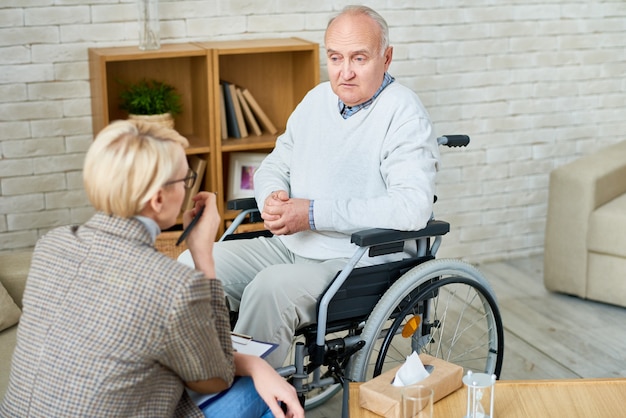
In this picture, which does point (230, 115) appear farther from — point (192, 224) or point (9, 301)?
point (192, 224)

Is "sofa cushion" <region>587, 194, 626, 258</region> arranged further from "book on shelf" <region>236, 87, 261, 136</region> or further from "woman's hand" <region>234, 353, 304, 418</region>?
"woman's hand" <region>234, 353, 304, 418</region>

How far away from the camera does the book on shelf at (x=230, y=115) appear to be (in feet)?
10.8

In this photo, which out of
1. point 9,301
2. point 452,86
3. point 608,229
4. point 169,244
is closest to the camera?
point 9,301

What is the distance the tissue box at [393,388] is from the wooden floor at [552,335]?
0.73 meters

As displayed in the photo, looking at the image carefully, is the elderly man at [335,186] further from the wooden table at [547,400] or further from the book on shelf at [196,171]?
the book on shelf at [196,171]

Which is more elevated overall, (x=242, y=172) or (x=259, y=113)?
(x=259, y=113)

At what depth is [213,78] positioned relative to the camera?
10.4 feet

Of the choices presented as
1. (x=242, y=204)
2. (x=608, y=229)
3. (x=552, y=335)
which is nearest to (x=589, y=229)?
(x=608, y=229)

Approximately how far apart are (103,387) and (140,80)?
199cm

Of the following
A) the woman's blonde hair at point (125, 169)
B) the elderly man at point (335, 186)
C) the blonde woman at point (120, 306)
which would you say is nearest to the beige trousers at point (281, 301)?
the elderly man at point (335, 186)

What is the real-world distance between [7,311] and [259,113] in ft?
4.47

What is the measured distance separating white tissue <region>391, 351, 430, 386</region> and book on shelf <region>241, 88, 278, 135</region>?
1.64 metres

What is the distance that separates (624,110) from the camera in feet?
13.4

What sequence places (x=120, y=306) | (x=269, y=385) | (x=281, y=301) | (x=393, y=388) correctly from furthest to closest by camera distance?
(x=281, y=301)
(x=393, y=388)
(x=269, y=385)
(x=120, y=306)
